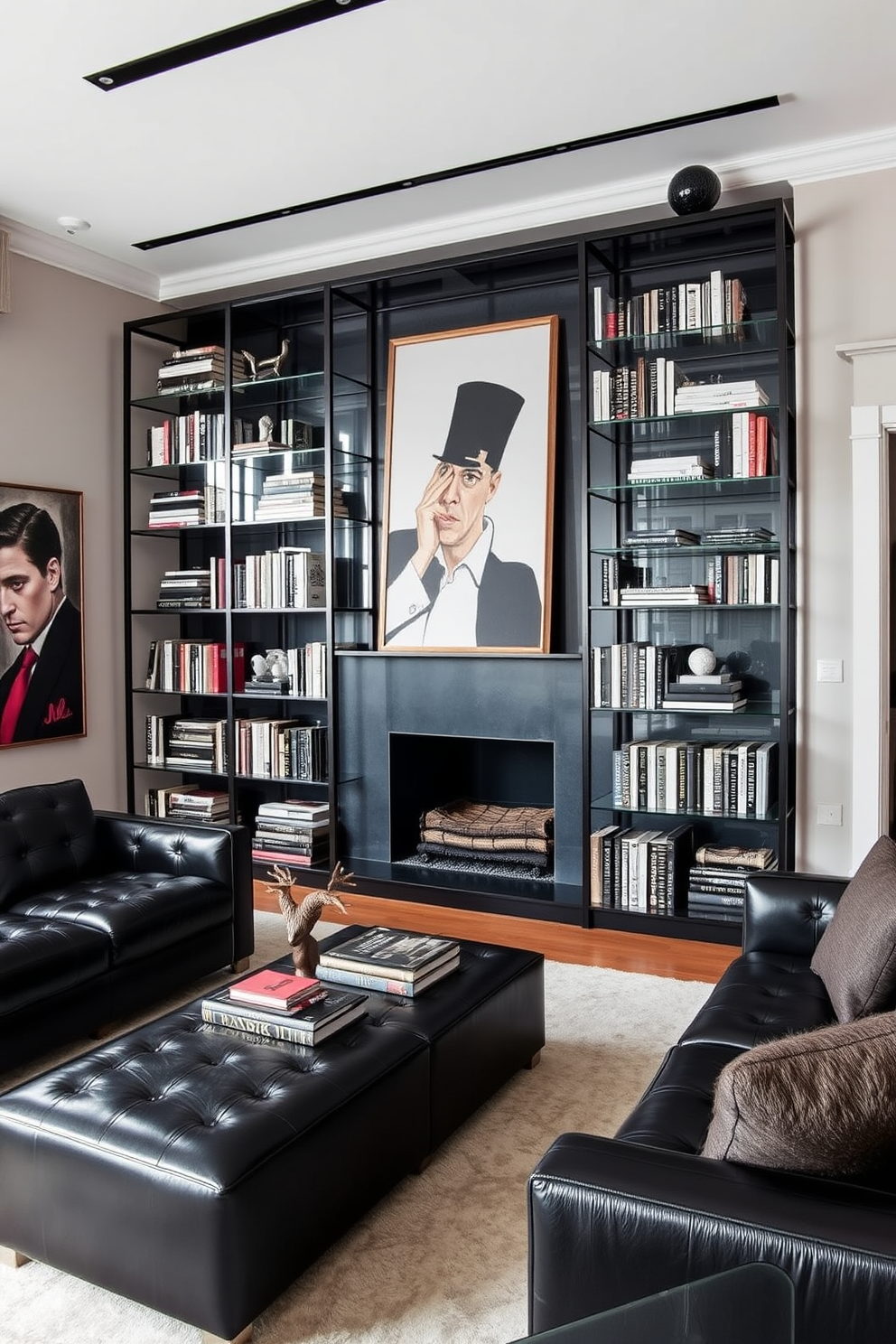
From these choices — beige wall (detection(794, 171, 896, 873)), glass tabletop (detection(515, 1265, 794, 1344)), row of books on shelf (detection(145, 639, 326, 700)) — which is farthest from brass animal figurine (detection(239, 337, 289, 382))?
glass tabletop (detection(515, 1265, 794, 1344))

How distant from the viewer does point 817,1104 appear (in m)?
1.41

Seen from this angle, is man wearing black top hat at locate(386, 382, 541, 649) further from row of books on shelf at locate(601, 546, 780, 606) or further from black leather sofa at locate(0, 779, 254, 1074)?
black leather sofa at locate(0, 779, 254, 1074)

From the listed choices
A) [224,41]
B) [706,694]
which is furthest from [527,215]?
[706,694]

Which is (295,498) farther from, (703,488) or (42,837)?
(42,837)

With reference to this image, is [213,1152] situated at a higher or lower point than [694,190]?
lower

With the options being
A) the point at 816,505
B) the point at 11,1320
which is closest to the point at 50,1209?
the point at 11,1320

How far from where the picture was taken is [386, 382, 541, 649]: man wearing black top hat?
4852 mm

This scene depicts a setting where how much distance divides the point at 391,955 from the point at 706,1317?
1.87 meters

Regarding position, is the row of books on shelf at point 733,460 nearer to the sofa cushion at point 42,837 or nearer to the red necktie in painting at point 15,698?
the sofa cushion at point 42,837

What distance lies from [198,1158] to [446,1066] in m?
0.80

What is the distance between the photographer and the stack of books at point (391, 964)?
2.78 meters

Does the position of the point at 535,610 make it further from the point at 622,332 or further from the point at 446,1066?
the point at 446,1066

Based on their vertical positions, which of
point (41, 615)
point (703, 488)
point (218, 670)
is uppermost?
point (703, 488)

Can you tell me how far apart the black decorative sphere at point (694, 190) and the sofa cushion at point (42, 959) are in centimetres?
349
